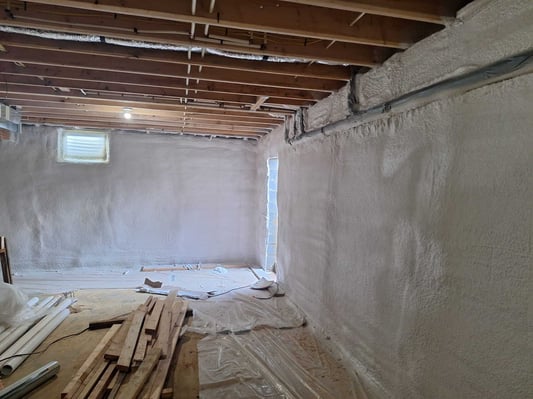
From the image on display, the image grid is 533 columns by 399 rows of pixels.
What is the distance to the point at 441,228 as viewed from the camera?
1765 millimetres

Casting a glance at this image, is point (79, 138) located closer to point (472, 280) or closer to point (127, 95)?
point (127, 95)

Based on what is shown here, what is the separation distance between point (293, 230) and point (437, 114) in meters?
2.44

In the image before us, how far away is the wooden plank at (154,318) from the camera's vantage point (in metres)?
3.07

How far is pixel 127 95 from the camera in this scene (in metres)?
3.48

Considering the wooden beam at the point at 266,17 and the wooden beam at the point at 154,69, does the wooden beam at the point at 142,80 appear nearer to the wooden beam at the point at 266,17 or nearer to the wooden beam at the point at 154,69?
the wooden beam at the point at 154,69

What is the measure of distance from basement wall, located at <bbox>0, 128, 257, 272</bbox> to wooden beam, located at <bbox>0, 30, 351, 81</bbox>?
3.57 metres

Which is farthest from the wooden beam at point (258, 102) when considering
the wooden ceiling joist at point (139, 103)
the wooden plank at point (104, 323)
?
the wooden plank at point (104, 323)

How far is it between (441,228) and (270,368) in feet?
5.52

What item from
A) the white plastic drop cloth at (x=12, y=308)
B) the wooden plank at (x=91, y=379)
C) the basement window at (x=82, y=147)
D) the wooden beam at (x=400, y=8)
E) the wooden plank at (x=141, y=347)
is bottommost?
the wooden plank at (x=91, y=379)

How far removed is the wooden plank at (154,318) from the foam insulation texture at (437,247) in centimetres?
158

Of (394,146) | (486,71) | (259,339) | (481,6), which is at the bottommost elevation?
(259,339)

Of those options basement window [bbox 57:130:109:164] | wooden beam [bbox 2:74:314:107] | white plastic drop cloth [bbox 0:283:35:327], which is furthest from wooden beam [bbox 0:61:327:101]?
basement window [bbox 57:130:109:164]

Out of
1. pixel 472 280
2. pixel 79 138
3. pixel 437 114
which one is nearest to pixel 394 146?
pixel 437 114

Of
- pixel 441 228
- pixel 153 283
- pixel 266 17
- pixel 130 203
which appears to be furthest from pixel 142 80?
pixel 130 203
